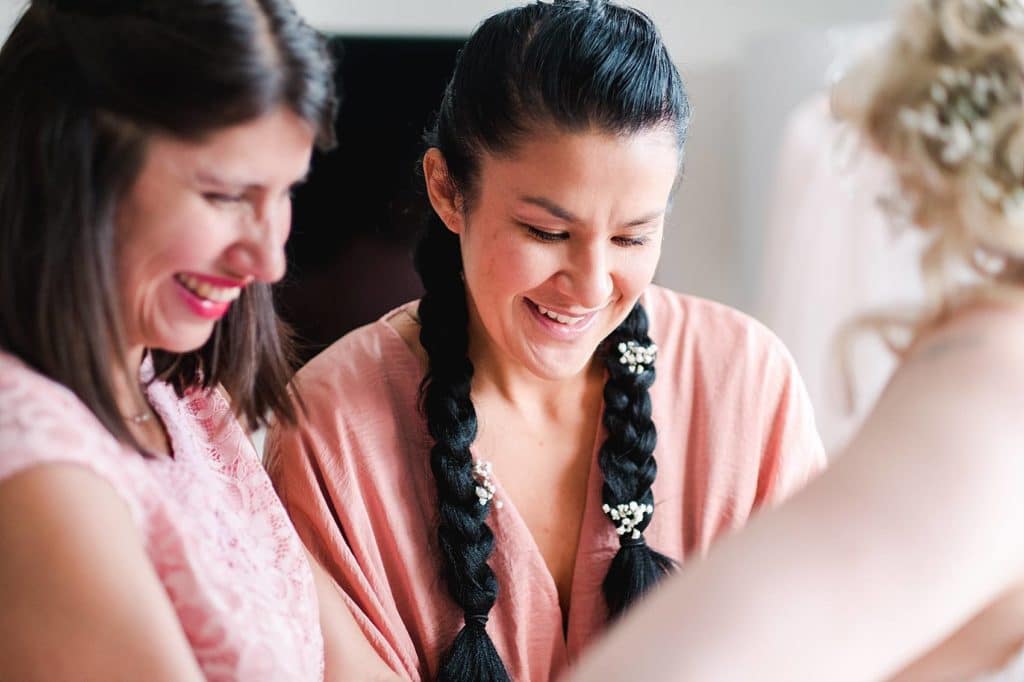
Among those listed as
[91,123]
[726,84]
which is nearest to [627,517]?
[91,123]

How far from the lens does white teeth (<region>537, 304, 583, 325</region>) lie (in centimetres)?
143

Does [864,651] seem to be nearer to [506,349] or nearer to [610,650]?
[610,650]

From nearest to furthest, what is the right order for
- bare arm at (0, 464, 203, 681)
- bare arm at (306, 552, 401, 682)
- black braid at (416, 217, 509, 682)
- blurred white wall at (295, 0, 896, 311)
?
1. bare arm at (0, 464, 203, 681)
2. bare arm at (306, 552, 401, 682)
3. black braid at (416, 217, 509, 682)
4. blurred white wall at (295, 0, 896, 311)

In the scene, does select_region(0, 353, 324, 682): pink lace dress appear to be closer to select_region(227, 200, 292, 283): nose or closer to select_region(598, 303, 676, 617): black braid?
select_region(227, 200, 292, 283): nose

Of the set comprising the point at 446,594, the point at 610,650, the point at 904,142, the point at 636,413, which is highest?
the point at 904,142

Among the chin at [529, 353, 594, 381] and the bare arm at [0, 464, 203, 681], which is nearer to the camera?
the bare arm at [0, 464, 203, 681]

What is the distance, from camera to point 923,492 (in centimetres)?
78

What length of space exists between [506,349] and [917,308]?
2.17ft

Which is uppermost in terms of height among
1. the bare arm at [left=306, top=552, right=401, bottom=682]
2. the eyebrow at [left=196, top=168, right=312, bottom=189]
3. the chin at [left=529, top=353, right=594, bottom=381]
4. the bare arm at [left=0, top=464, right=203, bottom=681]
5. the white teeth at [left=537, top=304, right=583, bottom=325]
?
the eyebrow at [left=196, top=168, right=312, bottom=189]

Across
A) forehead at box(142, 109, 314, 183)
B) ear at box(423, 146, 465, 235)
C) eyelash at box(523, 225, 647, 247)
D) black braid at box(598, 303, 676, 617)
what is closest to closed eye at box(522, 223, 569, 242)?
eyelash at box(523, 225, 647, 247)

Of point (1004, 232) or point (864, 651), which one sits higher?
point (1004, 232)

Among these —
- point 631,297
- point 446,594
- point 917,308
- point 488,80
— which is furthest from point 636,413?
point 917,308

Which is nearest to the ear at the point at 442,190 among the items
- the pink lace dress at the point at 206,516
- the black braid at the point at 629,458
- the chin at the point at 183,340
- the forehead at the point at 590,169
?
the forehead at the point at 590,169

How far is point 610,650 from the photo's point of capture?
808 millimetres
